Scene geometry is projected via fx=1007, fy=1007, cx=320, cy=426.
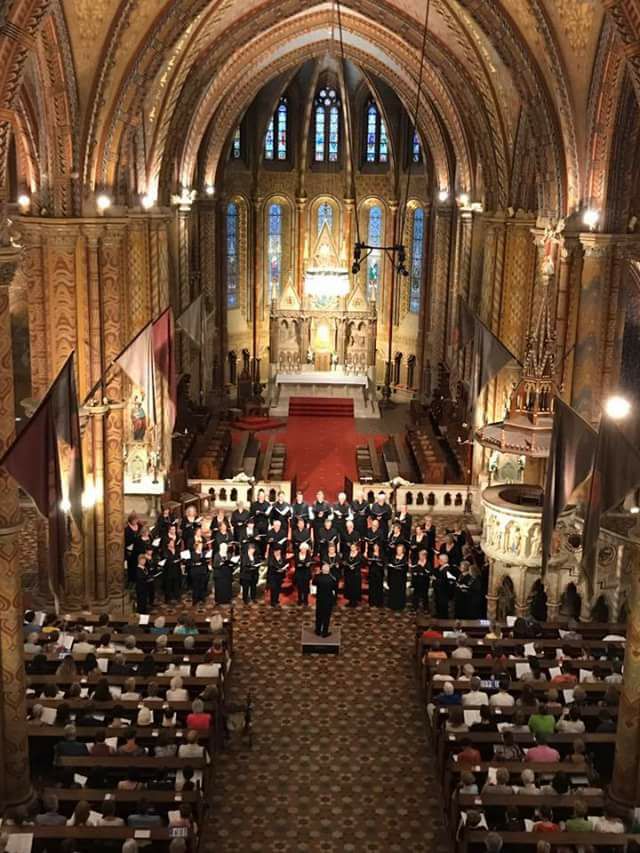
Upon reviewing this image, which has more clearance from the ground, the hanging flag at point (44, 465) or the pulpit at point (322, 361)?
the hanging flag at point (44, 465)

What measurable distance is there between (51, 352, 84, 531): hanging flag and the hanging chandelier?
1014 inches

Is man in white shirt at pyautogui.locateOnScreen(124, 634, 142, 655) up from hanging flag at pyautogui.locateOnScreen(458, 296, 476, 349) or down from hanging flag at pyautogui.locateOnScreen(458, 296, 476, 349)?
down

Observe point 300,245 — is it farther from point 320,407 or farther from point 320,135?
point 320,407

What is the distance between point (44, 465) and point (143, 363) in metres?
5.92

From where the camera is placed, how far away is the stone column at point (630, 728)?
468 inches

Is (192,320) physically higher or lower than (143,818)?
higher

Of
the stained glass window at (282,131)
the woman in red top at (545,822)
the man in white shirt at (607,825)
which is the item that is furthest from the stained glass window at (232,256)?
the man in white shirt at (607,825)

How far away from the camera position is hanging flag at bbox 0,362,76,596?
38.2ft

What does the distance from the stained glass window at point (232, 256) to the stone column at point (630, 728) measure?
3056 centimetres

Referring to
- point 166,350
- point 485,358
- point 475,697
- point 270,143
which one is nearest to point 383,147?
point 270,143

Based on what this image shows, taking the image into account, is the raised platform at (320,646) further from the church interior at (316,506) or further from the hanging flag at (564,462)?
the hanging flag at (564,462)

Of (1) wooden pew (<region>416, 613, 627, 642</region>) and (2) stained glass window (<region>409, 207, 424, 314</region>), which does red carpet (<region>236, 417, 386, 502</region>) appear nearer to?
(2) stained glass window (<region>409, 207, 424, 314</region>)

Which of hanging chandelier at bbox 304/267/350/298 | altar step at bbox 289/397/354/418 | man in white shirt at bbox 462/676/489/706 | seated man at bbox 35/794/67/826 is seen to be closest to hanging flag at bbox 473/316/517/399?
man in white shirt at bbox 462/676/489/706

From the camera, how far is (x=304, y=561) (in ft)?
64.6
